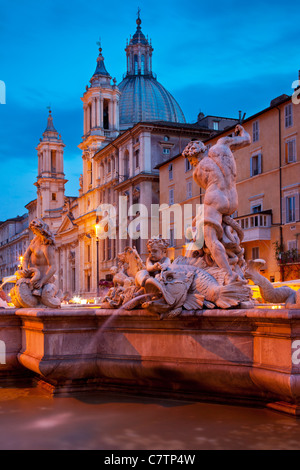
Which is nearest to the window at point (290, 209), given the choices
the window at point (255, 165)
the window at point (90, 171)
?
the window at point (255, 165)

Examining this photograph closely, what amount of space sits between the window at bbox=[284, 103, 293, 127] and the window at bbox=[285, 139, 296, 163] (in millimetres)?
840

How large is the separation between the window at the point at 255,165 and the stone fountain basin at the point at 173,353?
1036 inches

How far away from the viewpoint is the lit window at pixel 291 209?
28.6 metres

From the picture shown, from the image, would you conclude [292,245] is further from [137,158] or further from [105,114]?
[105,114]

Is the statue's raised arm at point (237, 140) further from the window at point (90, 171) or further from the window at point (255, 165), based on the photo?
the window at point (90, 171)

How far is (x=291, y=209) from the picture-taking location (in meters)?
28.8

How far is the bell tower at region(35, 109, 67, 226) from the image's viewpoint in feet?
267

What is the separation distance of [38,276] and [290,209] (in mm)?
23143

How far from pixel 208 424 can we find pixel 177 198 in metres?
36.6

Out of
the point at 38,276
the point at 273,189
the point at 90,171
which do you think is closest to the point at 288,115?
the point at 273,189

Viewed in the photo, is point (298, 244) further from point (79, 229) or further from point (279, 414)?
point (79, 229)

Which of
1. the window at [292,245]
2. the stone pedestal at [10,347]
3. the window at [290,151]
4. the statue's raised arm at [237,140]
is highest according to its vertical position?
the window at [290,151]

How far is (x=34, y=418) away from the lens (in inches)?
192
